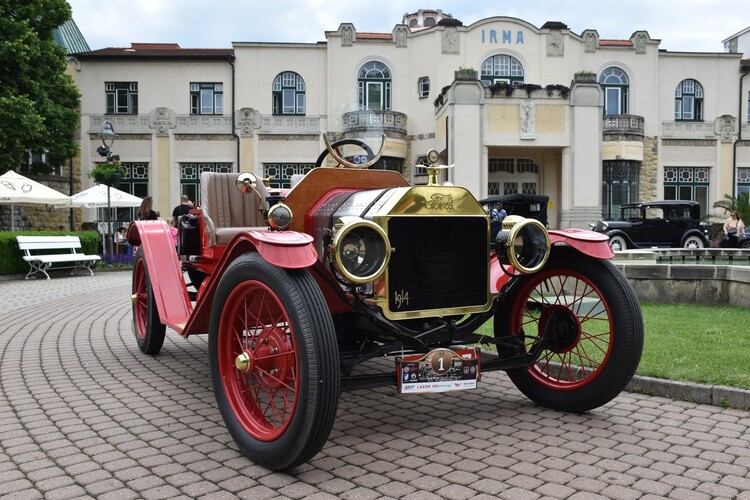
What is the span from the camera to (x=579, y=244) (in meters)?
3.99

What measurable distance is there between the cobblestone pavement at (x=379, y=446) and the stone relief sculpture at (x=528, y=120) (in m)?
22.2

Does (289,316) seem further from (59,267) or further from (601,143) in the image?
(601,143)

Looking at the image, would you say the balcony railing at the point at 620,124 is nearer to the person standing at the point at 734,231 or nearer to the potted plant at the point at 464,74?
the potted plant at the point at 464,74

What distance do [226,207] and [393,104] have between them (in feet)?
84.7

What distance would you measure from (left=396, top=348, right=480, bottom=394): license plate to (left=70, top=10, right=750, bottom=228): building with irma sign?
84.5 ft

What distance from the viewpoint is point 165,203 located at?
30.2 metres

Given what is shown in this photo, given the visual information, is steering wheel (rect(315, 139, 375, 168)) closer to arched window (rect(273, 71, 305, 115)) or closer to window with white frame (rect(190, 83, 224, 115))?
arched window (rect(273, 71, 305, 115))

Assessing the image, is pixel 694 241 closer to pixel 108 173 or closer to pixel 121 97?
pixel 108 173

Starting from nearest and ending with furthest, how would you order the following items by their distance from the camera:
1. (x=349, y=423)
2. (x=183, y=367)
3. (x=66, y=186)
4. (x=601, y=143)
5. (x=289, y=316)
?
(x=289, y=316)
(x=349, y=423)
(x=183, y=367)
(x=601, y=143)
(x=66, y=186)

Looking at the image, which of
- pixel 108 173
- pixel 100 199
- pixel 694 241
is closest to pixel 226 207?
pixel 108 173

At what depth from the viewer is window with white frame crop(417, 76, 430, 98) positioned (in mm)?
30148

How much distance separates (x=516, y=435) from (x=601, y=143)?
25471mm

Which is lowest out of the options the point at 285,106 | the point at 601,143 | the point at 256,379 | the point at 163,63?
the point at 256,379

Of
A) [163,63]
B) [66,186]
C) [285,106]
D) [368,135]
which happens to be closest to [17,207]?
[66,186]
